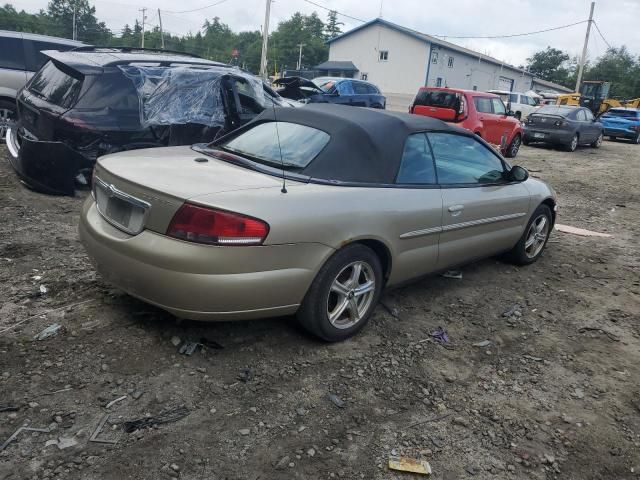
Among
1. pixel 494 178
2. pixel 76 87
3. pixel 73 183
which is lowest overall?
pixel 73 183

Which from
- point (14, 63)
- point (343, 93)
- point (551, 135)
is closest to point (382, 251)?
point (14, 63)

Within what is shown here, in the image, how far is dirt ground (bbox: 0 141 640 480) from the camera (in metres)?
2.48

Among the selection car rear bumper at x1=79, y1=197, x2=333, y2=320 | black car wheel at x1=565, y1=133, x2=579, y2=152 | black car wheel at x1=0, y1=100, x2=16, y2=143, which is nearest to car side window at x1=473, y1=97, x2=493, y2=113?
black car wheel at x1=565, y1=133, x2=579, y2=152

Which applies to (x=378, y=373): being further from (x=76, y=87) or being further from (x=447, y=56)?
(x=447, y=56)

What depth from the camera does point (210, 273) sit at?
2.87 metres

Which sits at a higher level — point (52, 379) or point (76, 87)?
point (76, 87)

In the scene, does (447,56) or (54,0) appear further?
(54,0)

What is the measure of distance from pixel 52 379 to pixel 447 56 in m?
46.8

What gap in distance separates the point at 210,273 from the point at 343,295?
3.19 ft

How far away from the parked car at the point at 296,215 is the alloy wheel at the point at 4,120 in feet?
20.3

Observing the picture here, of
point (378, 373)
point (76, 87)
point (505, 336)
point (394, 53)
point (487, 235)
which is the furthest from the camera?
point (394, 53)

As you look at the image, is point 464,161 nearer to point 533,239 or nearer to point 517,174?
point 517,174

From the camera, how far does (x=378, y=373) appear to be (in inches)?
129

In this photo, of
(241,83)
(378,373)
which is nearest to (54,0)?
(241,83)
